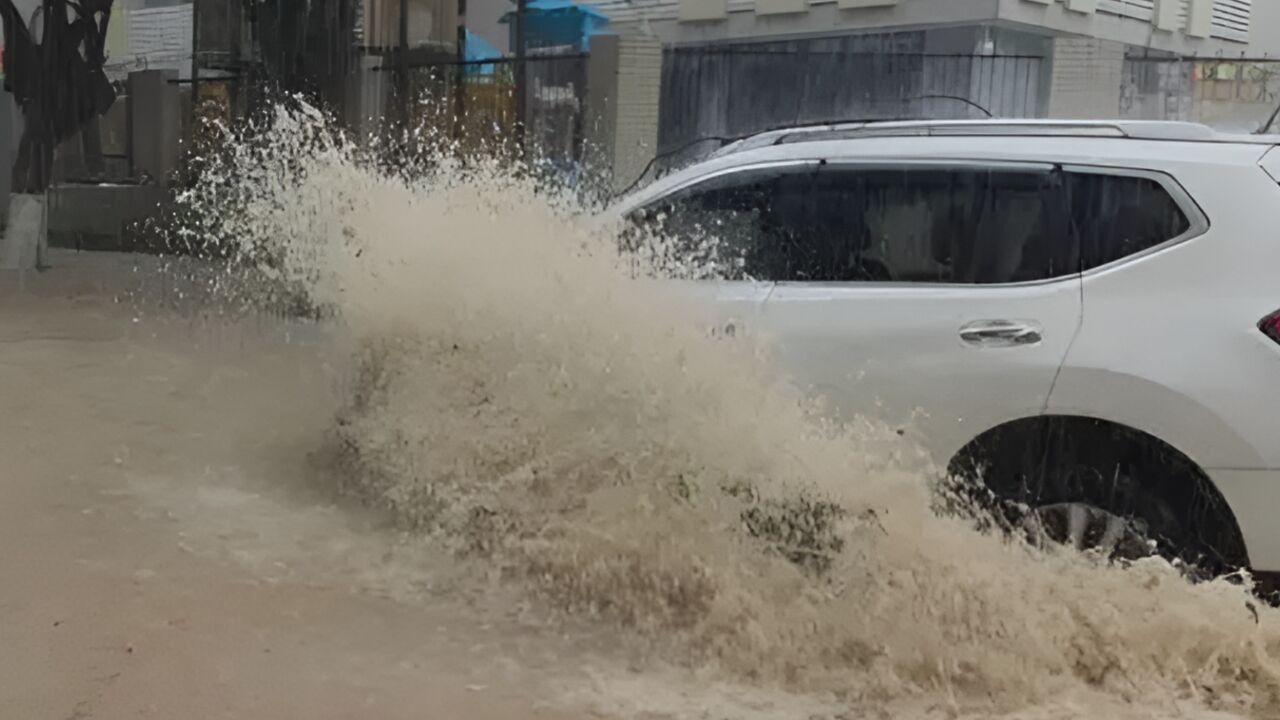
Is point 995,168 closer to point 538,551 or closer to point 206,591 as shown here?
point 538,551

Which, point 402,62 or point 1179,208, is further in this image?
point 402,62

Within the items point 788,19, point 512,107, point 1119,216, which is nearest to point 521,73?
point 512,107

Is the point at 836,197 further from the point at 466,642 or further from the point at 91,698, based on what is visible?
the point at 91,698

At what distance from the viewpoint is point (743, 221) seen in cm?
456

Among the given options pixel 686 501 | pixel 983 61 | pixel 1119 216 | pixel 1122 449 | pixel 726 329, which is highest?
pixel 983 61

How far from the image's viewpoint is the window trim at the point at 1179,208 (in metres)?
3.90

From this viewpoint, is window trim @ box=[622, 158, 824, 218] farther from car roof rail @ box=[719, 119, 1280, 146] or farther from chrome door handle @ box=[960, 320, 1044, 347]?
chrome door handle @ box=[960, 320, 1044, 347]

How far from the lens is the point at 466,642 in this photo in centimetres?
402

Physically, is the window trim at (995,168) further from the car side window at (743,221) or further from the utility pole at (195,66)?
the utility pole at (195,66)

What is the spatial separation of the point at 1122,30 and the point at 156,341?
7.32m

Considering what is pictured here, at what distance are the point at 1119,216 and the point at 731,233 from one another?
4.44ft

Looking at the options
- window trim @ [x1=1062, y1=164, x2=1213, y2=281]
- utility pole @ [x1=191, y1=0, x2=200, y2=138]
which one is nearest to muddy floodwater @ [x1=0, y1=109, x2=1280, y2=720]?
window trim @ [x1=1062, y1=164, x2=1213, y2=281]

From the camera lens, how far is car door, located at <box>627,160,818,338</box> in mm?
4469

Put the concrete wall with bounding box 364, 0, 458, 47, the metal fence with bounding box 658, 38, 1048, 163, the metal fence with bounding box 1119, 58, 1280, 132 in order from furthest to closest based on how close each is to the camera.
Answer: the concrete wall with bounding box 364, 0, 458, 47 < the metal fence with bounding box 658, 38, 1048, 163 < the metal fence with bounding box 1119, 58, 1280, 132
